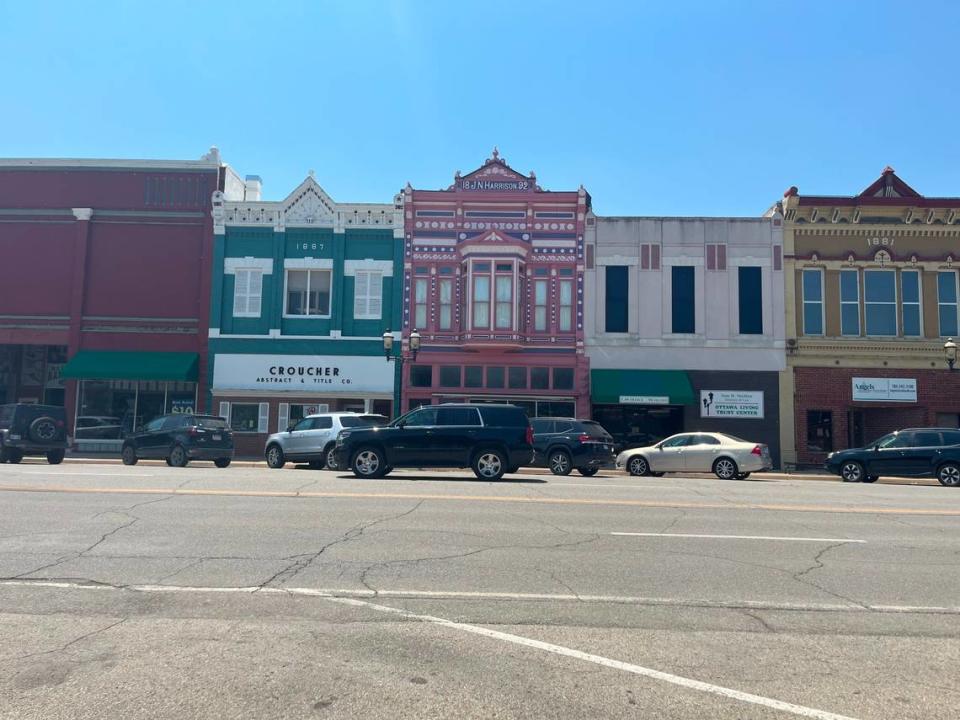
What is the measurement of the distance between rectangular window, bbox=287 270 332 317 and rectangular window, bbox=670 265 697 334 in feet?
44.6

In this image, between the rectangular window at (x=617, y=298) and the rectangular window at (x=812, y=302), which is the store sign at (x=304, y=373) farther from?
the rectangular window at (x=812, y=302)

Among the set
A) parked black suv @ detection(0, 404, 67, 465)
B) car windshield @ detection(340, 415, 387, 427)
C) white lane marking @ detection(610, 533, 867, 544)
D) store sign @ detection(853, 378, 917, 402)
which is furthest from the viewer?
store sign @ detection(853, 378, 917, 402)

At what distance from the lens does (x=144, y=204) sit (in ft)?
96.5

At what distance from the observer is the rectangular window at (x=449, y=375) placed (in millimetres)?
28781

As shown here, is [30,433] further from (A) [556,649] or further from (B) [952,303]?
(B) [952,303]

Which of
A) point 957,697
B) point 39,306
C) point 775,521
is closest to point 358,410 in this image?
point 39,306

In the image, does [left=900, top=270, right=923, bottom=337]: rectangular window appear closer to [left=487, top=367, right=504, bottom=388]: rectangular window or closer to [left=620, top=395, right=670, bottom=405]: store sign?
[left=620, top=395, right=670, bottom=405]: store sign

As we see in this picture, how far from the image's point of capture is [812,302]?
2864 centimetres

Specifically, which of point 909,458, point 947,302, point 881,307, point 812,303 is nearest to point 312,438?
point 909,458

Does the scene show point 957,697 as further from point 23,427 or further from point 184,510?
point 23,427

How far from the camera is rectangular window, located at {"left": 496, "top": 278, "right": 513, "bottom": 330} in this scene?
28.5 meters

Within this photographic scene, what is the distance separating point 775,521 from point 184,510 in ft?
28.5

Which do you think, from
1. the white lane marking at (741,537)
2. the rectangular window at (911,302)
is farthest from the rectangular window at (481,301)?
the white lane marking at (741,537)

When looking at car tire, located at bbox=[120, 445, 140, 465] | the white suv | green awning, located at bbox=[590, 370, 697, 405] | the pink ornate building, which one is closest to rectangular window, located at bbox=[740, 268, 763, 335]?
green awning, located at bbox=[590, 370, 697, 405]
